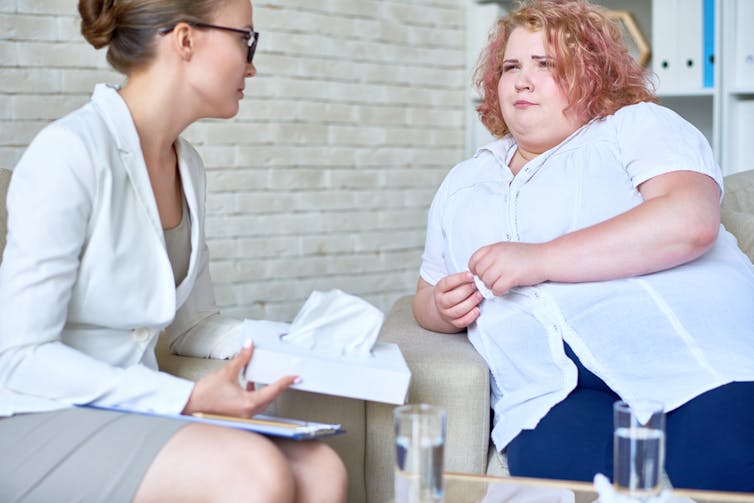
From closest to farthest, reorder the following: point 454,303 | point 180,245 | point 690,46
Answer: point 180,245, point 454,303, point 690,46

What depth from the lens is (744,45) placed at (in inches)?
121

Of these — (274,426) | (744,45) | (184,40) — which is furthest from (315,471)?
(744,45)

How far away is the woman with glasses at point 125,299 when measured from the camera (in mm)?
1319

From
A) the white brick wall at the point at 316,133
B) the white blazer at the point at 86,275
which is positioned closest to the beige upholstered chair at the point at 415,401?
the white blazer at the point at 86,275

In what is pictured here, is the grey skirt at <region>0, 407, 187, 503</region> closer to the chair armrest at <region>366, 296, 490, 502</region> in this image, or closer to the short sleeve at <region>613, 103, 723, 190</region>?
the chair armrest at <region>366, 296, 490, 502</region>

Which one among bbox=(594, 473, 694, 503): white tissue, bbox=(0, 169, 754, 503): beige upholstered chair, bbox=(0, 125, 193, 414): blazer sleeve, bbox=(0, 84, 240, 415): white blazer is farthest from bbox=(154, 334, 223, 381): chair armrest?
bbox=(594, 473, 694, 503): white tissue

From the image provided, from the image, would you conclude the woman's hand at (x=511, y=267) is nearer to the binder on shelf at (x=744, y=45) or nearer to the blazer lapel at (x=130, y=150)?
the blazer lapel at (x=130, y=150)

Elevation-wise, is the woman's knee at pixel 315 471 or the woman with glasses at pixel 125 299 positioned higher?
the woman with glasses at pixel 125 299

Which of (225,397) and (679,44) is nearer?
(225,397)

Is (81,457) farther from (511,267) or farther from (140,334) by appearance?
(511,267)

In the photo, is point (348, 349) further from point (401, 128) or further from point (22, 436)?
point (401, 128)

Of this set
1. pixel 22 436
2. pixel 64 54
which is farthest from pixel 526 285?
pixel 64 54

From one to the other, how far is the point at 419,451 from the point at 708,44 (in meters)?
2.34

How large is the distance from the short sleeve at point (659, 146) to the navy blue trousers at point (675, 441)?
15.2 inches
